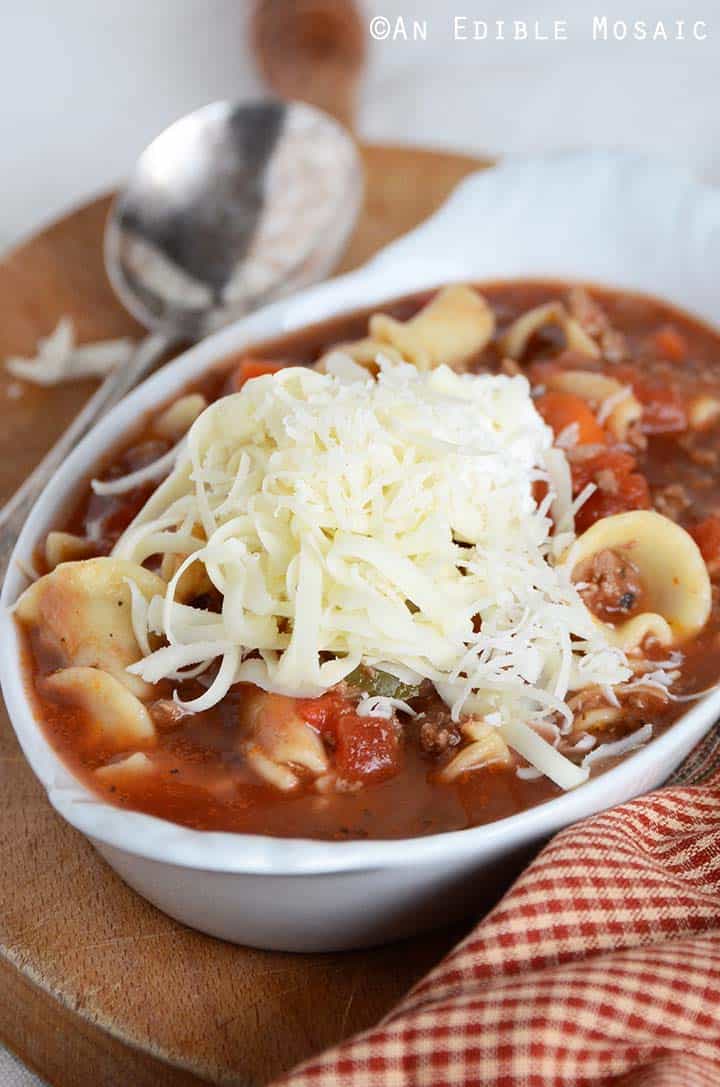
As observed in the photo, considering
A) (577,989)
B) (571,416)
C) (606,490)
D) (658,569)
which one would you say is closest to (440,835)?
(577,989)

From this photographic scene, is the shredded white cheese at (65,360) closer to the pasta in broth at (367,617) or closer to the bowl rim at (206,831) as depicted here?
the bowl rim at (206,831)

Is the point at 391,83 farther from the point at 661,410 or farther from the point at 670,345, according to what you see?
the point at 661,410

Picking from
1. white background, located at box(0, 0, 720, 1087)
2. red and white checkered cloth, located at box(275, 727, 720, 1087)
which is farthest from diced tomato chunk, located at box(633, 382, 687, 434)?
white background, located at box(0, 0, 720, 1087)

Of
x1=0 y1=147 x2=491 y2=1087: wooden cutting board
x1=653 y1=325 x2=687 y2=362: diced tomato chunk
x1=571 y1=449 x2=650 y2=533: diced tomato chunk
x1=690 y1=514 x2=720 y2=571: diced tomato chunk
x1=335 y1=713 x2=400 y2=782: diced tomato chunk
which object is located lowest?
x1=0 y1=147 x2=491 y2=1087: wooden cutting board

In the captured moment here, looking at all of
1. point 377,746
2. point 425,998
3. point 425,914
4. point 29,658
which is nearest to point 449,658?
point 377,746

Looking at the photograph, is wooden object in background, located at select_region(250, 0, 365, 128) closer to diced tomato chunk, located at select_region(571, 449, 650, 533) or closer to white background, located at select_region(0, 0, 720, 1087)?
white background, located at select_region(0, 0, 720, 1087)

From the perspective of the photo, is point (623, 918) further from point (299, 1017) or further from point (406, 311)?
point (406, 311)
